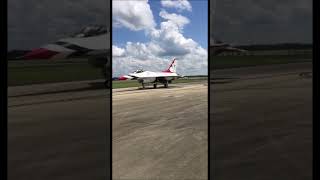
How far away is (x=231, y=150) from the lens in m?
1.43

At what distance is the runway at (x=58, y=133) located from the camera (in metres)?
1.25

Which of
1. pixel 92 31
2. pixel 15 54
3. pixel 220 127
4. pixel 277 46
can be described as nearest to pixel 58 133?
pixel 15 54

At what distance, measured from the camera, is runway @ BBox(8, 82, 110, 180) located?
4.10 ft

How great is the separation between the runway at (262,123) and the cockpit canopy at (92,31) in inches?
22.5

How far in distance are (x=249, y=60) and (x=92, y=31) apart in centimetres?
75

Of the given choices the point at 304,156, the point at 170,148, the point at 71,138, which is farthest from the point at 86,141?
the point at 170,148

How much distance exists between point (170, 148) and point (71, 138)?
3.02m

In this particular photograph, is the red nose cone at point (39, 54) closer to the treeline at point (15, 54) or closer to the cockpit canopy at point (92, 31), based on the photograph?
the treeline at point (15, 54)
